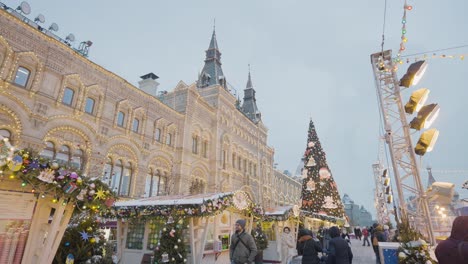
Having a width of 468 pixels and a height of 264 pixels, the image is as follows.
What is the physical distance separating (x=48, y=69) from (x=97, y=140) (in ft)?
14.5

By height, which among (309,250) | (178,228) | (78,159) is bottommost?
(309,250)

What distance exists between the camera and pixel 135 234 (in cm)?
1032

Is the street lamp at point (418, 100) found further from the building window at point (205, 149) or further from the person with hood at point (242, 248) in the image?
the building window at point (205, 149)

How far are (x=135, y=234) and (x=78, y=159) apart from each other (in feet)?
22.6

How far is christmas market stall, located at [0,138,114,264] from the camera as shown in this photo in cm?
432

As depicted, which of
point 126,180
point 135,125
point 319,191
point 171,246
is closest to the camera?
point 171,246

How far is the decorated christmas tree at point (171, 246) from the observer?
809cm

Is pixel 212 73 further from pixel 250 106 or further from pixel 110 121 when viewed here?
pixel 110 121

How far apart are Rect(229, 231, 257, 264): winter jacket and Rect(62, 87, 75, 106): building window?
13.3 meters

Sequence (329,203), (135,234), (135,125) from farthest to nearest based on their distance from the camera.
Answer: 1. (329,203)
2. (135,125)
3. (135,234)

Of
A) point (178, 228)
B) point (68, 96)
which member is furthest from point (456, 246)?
point (68, 96)

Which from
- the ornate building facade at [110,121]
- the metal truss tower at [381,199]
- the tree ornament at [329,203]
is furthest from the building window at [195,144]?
the metal truss tower at [381,199]

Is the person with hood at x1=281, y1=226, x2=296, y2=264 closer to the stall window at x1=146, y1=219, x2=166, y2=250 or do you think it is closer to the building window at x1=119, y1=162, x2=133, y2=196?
the stall window at x1=146, y1=219, x2=166, y2=250

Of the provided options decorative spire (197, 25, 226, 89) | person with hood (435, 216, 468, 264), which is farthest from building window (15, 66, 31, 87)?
decorative spire (197, 25, 226, 89)
